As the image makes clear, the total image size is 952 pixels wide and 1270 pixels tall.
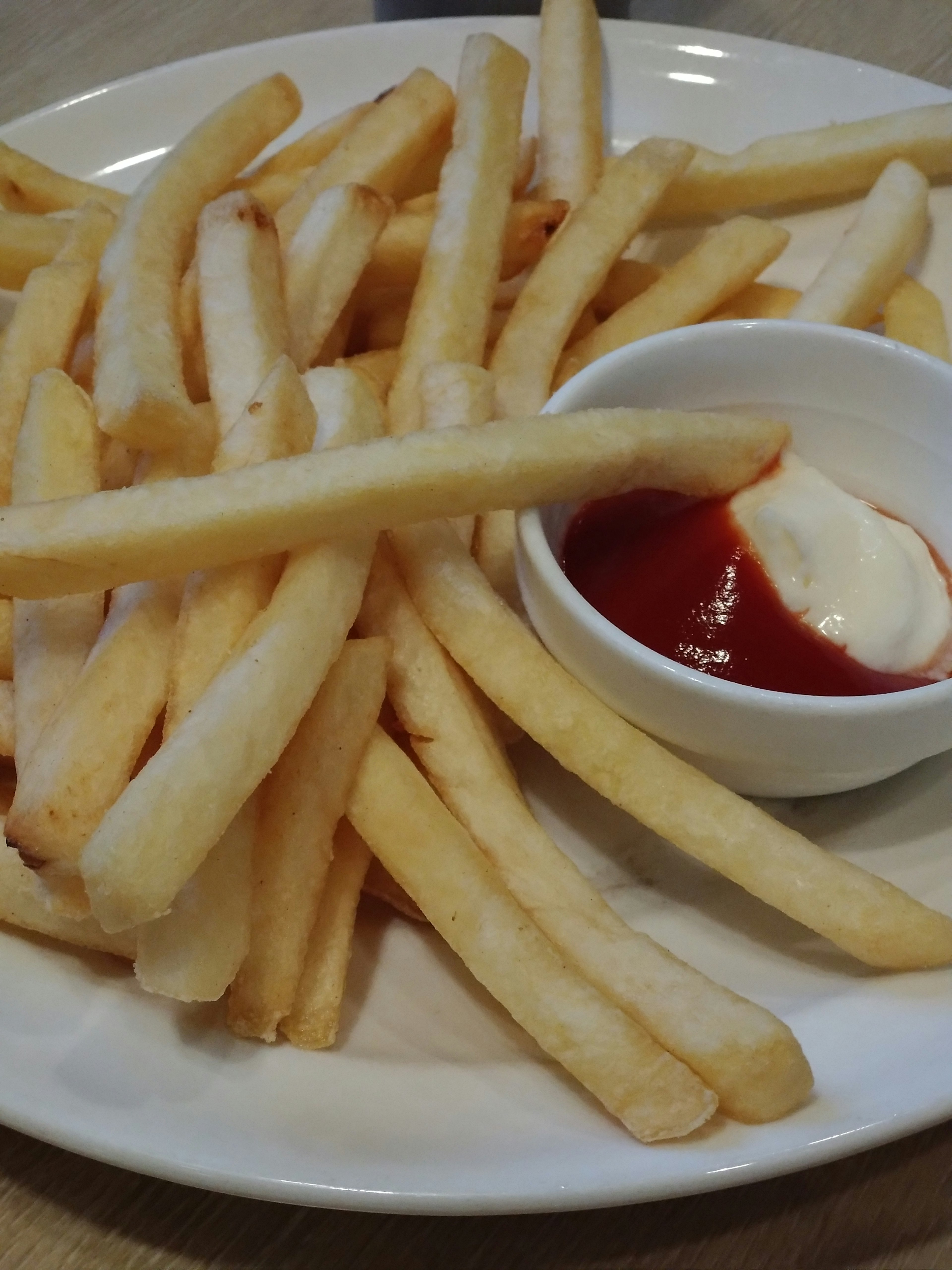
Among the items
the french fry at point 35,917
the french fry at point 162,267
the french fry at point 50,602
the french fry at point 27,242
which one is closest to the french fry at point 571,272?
the french fry at point 162,267

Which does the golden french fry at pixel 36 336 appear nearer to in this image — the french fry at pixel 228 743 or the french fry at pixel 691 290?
the french fry at pixel 228 743

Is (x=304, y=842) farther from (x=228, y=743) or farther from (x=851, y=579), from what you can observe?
(x=851, y=579)

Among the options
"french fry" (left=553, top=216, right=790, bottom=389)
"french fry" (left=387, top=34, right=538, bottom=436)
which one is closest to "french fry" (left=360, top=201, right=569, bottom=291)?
"french fry" (left=387, top=34, right=538, bottom=436)

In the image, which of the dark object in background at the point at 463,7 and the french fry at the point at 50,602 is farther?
the dark object in background at the point at 463,7

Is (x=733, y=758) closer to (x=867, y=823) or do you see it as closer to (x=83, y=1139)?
(x=867, y=823)

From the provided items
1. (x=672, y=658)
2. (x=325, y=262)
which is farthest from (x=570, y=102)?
(x=672, y=658)

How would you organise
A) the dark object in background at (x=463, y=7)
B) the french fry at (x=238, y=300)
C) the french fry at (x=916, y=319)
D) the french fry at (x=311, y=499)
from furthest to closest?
the dark object in background at (x=463, y=7)
the french fry at (x=916, y=319)
the french fry at (x=238, y=300)
the french fry at (x=311, y=499)
